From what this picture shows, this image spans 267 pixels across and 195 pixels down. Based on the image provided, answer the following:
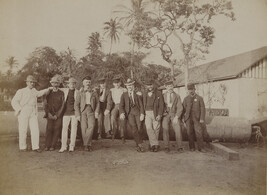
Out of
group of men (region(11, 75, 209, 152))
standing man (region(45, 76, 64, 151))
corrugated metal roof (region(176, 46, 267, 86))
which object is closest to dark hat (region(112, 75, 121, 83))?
group of men (region(11, 75, 209, 152))

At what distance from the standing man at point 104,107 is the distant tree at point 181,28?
2.21ft

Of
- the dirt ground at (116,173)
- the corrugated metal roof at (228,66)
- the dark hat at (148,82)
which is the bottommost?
the dirt ground at (116,173)

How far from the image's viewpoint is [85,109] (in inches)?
→ 129

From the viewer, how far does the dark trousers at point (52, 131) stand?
125 inches

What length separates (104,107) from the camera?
3441mm

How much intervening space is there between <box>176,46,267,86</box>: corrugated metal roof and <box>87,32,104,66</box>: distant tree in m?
1.10

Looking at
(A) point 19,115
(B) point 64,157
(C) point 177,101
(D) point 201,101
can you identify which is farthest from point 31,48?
(D) point 201,101

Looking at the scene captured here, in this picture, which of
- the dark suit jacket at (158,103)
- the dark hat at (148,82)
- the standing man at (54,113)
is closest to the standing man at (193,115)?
the dark suit jacket at (158,103)

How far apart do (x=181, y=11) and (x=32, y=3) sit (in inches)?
Answer: 65.1

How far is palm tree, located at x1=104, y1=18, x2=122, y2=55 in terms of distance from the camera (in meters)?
3.27

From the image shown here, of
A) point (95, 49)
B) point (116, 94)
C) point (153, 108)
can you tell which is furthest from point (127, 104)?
point (95, 49)

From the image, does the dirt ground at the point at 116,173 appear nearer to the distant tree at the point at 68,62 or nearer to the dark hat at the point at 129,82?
the dark hat at the point at 129,82

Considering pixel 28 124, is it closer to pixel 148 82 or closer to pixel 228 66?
pixel 148 82

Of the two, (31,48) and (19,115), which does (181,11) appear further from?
(19,115)
